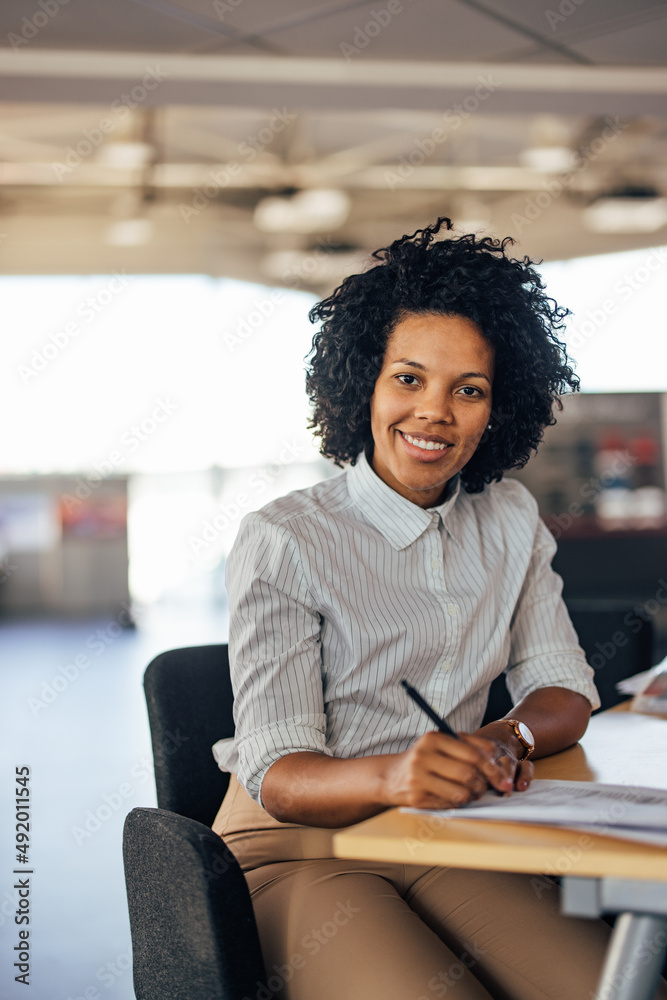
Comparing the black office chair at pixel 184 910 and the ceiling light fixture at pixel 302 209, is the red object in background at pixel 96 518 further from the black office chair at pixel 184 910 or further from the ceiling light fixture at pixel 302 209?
the black office chair at pixel 184 910

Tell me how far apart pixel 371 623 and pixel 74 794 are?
Answer: 2.81 metres

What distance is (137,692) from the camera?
5527 mm

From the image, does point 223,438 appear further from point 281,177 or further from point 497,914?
point 497,914

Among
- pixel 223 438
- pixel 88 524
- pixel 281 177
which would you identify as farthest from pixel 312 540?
pixel 88 524

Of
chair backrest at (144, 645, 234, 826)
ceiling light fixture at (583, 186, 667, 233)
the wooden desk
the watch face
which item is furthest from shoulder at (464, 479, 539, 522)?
ceiling light fixture at (583, 186, 667, 233)

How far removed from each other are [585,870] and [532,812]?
100 millimetres

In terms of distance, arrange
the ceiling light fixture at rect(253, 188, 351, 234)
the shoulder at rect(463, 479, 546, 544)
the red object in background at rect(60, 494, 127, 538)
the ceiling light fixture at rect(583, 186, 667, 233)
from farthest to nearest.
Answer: the red object in background at rect(60, 494, 127, 538), the ceiling light fixture at rect(583, 186, 667, 233), the ceiling light fixture at rect(253, 188, 351, 234), the shoulder at rect(463, 479, 546, 544)

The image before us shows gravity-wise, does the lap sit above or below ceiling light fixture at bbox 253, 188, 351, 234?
below

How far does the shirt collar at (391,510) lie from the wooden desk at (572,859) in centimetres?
54
